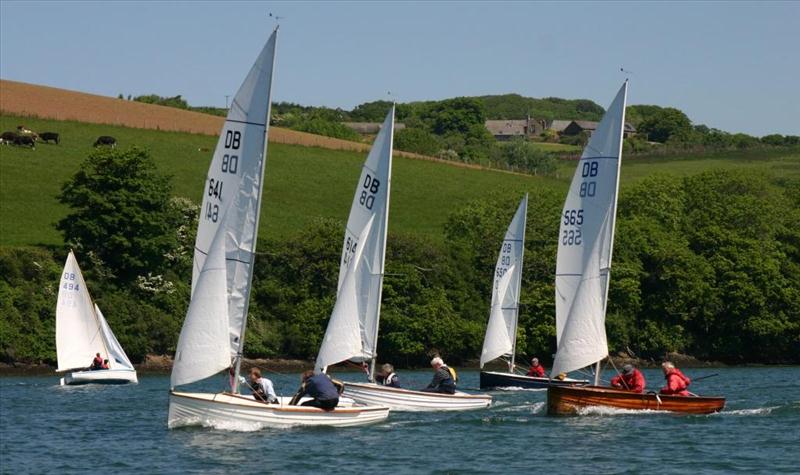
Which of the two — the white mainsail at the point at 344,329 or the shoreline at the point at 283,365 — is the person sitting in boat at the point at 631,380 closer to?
the white mainsail at the point at 344,329

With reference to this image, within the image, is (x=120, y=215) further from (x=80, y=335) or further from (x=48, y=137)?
(x=48, y=137)

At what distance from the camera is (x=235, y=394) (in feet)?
109

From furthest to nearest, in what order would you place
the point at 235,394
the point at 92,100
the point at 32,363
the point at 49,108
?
the point at 92,100 → the point at 49,108 → the point at 32,363 → the point at 235,394

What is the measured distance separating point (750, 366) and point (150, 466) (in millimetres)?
56739

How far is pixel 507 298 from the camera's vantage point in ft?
190

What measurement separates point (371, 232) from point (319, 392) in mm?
8805

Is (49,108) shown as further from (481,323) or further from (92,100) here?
(481,323)

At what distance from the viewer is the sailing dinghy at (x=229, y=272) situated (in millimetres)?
32562

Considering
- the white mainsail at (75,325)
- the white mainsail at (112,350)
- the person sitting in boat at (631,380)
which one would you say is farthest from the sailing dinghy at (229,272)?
the white mainsail at (75,325)

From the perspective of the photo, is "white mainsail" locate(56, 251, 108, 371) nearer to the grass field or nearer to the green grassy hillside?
the grass field

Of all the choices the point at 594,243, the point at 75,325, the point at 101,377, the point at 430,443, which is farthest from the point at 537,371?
the point at 430,443

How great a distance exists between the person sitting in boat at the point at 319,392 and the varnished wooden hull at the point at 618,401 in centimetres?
653

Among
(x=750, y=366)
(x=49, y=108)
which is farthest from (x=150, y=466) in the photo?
(x=49, y=108)

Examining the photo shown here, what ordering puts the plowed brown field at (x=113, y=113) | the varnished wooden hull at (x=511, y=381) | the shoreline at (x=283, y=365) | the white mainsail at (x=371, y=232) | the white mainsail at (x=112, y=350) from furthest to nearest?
the plowed brown field at (x=113, y=113)
the shoreline at (x=283, y=365)
the white mainsail at (x=112, y=350)
the varnished wooden hull at (x=511, y=381)
the white mainsail at (x=371, y=232)
